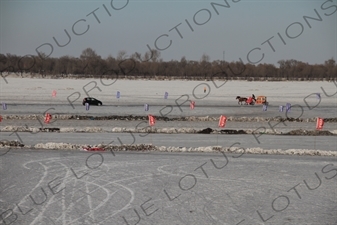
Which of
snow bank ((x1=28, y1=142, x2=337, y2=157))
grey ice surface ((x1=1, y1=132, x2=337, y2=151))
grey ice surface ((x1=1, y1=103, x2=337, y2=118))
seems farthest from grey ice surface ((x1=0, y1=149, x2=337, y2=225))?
grey ice surface ((x1=1, y1=103, x2=337, y2=118))

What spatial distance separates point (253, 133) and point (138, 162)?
41.5 feet

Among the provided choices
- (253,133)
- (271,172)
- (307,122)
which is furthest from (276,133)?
(271,172)

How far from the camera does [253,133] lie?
104 ft

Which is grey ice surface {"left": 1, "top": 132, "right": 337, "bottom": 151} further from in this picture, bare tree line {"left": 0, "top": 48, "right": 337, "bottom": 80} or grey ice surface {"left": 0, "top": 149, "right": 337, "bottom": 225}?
bare tree line {"left": 0, "top": 48, "right": 337, "bottom": 80}

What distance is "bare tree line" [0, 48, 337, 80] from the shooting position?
5231 inches

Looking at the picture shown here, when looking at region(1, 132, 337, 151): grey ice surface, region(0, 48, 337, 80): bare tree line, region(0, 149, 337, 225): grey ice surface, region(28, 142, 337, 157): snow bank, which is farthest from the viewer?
region(0, 48, 337, 80): bare tree line

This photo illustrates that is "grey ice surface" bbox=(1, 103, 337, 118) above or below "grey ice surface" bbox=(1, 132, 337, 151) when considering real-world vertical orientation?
below

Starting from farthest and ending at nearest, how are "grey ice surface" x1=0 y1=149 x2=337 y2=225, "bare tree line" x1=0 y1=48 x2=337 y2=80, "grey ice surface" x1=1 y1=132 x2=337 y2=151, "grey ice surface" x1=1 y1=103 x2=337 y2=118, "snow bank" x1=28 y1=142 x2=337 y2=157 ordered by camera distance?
1. "bare tree line" x1=0 y1=48 x2=337 y2=80
2. "grey ice surface" x1=1 y1=103 x2=337 y2=118
3. "grey ice surface" x1=1 y1=132 x2=337 y2=151
4. "snow bank" x1=28 y1=142 x2=337 y2=157
5. "grey ice surface" x1=0 y1=149 x2=337 y2=225

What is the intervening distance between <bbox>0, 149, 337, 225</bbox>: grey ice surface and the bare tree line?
108 metres

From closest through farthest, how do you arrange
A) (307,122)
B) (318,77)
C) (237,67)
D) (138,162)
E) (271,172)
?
(271,172) → (138,162) → (307,122) → (318,77) → (237,67)

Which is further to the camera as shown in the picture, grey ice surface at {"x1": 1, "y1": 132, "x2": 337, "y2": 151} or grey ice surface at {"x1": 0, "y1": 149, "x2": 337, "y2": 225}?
grey ice surface at {"x1": 1, "y1": 132, "x2": 337, "y2": 151}

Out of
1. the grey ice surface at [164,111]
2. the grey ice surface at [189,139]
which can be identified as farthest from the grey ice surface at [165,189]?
the grey ice surface at [164,111]

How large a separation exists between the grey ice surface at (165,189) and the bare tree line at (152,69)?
10799 cm

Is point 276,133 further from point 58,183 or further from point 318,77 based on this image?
point 318,77
